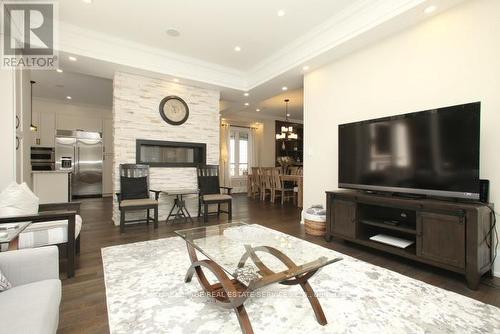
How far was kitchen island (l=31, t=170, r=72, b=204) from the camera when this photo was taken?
472 centimetres

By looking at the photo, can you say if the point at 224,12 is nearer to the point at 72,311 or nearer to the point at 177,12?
the point at 177,12

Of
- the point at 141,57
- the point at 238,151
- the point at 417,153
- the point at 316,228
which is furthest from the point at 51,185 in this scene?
the point at 417,153

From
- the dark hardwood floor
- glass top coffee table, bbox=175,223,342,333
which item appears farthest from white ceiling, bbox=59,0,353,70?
the dark hardwood floor

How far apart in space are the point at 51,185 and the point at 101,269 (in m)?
3.61

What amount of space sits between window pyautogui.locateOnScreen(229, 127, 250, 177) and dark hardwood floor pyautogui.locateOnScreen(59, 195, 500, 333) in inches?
167

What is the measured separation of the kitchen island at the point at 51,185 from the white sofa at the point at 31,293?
14.3ft

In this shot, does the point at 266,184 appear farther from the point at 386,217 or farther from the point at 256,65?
the point at 386,217

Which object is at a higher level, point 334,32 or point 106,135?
point 334,32

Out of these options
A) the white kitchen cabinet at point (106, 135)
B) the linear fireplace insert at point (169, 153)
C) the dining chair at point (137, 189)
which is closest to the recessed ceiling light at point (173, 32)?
the linear fireplace insert at point (169, 153)

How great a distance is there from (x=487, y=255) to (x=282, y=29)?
3560 millimetres

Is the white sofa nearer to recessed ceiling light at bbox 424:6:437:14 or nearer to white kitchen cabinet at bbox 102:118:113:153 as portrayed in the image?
recessed ceiling light at bbox 424:6:437:14

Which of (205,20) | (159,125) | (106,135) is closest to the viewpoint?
(205,20)

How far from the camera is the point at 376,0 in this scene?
274cm

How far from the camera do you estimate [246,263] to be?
5.81 feet
